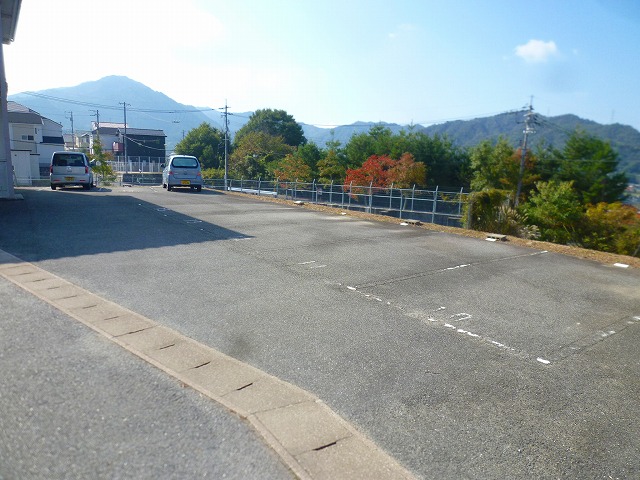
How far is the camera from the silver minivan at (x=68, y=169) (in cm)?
1877

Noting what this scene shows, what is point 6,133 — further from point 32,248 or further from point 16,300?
point 16,300

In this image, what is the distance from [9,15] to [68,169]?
6.24 metres

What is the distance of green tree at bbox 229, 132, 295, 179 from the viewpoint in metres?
48.0

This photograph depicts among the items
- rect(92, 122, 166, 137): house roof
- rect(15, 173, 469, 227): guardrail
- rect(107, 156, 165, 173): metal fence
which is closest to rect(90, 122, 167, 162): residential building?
rect(92, 122, 166, 137): house roof

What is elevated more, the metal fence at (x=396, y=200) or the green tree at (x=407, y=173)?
the green tree at (x=407, y=173)

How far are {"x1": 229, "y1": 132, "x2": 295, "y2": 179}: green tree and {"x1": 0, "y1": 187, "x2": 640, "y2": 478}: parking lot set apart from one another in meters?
38.8

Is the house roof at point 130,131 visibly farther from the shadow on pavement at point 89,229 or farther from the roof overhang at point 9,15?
the shadow on pavement at point 89,229

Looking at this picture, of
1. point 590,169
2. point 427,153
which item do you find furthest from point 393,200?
point 590,169

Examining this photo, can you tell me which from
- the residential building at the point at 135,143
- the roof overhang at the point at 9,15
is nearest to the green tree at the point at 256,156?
the residential building at the point at 135,143

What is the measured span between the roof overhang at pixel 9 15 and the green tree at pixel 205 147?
48.6 m

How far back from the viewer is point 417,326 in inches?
188

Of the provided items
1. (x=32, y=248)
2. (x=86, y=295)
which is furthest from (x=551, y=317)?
(x=32, y=248)

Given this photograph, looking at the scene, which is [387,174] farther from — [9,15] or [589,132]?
[9,15]

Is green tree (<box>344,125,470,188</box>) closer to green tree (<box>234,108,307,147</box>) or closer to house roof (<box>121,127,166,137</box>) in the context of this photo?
green tree (<box>234,108,307,147</box>)
